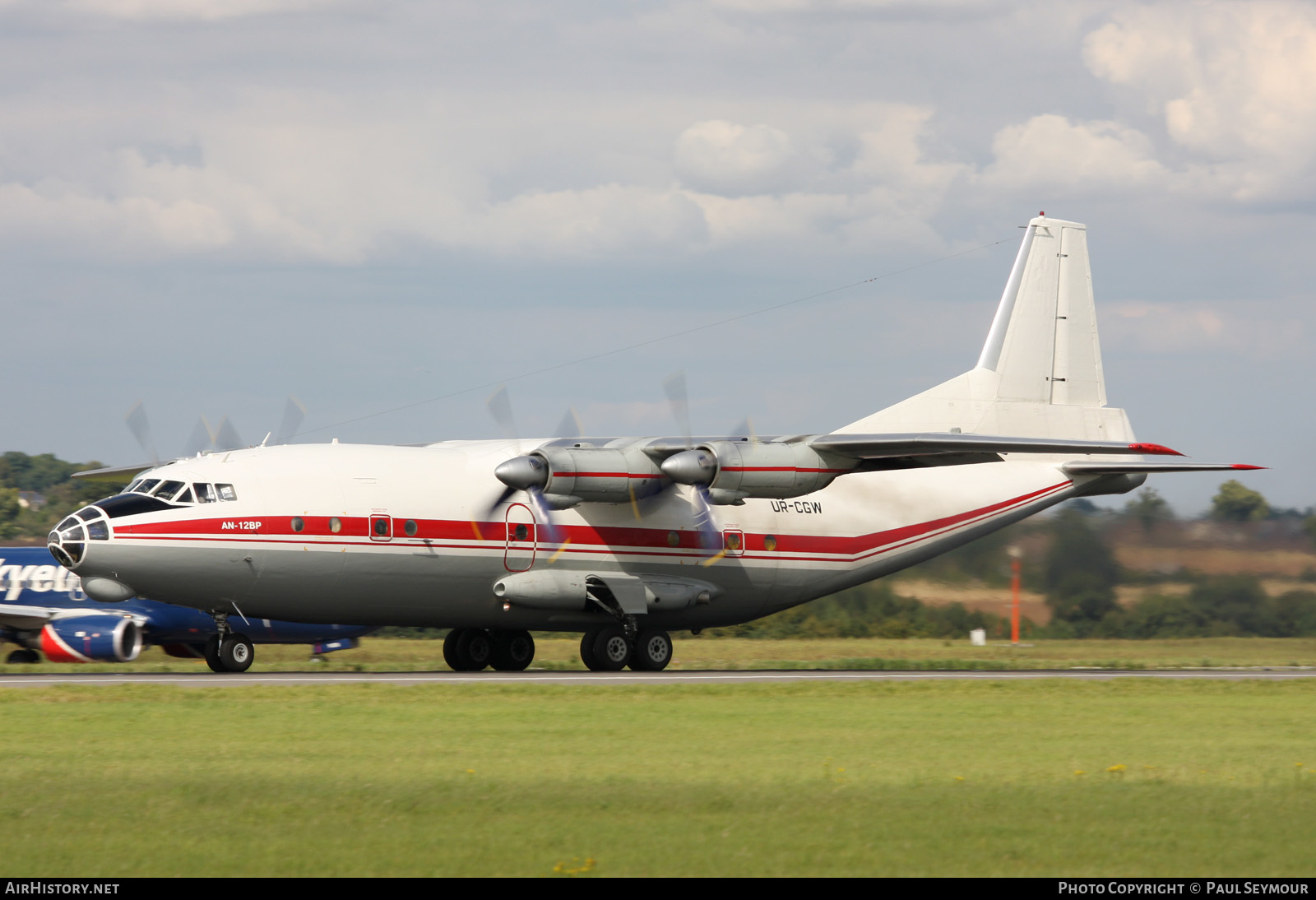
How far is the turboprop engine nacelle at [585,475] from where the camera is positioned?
2409 centimetres

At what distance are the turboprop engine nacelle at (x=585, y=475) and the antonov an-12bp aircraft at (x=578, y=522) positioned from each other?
3 cm

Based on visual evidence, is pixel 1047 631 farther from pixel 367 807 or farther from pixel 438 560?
pixel 367 807

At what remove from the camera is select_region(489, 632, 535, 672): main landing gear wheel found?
27.7 m

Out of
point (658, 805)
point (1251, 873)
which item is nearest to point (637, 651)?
point (658, 805)

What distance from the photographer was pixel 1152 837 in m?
9.80

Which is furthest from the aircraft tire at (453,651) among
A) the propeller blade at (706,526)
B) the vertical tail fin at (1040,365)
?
the vertical tail fin at (1040,365)

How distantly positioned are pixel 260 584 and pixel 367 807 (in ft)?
43.2

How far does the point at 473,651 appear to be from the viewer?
90.4 ft

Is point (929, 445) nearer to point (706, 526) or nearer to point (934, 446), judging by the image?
point (934, 446)

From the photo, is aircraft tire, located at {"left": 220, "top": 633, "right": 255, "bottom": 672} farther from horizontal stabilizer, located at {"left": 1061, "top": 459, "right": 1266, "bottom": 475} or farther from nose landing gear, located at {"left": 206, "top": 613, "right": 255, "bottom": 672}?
horizontal stabilizer, located at {"left": 1061, "top": 459, "right": 1266, "bottom": 475}

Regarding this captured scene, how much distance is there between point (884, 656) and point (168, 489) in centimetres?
1675

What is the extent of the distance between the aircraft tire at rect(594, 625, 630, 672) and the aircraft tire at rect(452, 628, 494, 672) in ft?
8.73

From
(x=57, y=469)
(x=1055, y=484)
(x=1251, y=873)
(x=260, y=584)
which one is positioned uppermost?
(x=57, y=469)
